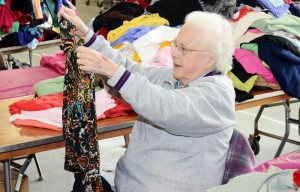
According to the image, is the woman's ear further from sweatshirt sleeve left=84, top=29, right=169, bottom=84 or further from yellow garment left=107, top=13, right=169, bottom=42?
yellow garment left=107, top=13, right=169, bottom=42

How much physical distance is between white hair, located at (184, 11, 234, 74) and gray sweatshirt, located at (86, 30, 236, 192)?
7 centimetres

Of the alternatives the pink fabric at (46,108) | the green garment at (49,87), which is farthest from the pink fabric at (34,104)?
the green garment at (49,87)

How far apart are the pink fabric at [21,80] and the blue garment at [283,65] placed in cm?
145

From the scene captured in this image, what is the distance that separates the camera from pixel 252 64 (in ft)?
12.0

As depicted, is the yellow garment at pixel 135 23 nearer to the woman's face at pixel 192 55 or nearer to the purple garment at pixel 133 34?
the purple garment at pixel 133 34

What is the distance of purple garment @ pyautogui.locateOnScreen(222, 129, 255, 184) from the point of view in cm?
238

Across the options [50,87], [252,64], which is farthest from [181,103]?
[252,64]

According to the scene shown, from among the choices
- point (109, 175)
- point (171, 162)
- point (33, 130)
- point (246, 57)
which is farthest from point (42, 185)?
point (171, 162)

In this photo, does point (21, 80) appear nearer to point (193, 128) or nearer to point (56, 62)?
point (56, 62)

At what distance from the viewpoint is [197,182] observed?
7.67 ft

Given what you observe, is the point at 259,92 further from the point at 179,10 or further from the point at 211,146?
the point at 211,146

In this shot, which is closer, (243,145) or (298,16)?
(243,145)

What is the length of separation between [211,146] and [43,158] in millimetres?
2603

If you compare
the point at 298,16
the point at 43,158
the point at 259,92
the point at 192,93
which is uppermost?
the point at 192,93
